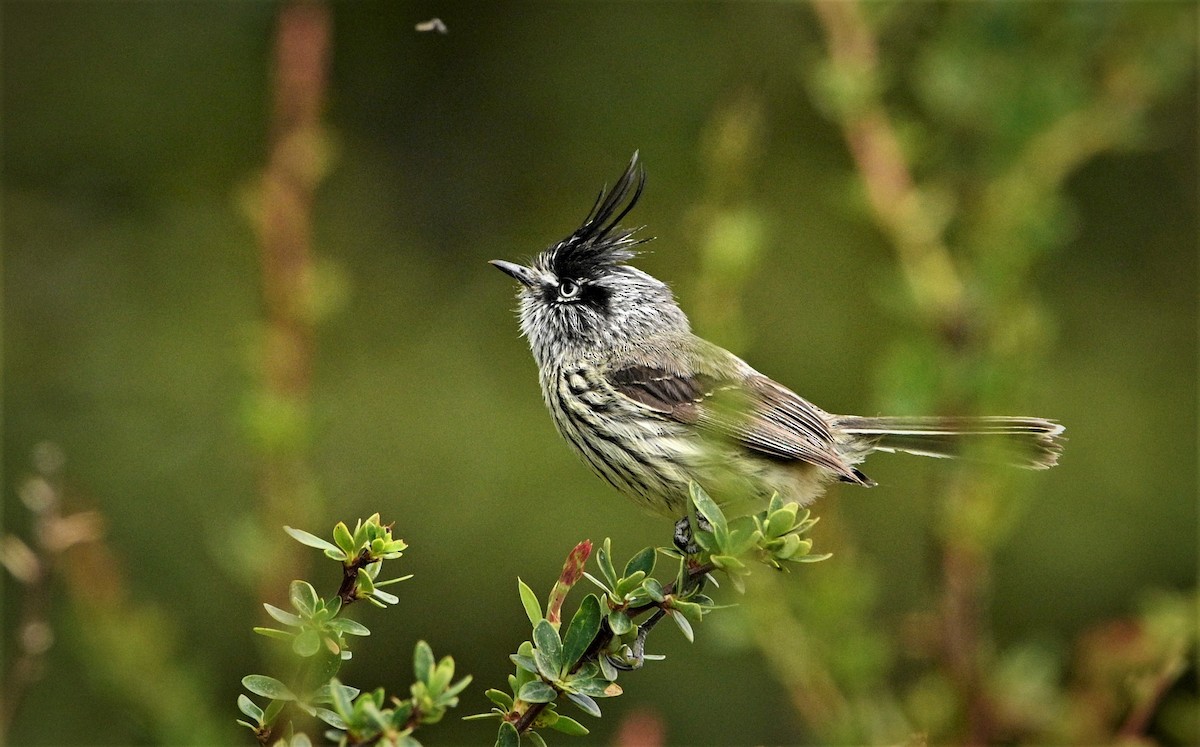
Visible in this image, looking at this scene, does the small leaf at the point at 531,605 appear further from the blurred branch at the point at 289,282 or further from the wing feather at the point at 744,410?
the wing feather at the point at 744,410

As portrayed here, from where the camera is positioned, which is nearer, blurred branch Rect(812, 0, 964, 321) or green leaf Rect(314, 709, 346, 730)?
green leaf Rect(314, 709, 346, 730)

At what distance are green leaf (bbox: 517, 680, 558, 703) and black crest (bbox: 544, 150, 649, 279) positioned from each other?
91.5 inches

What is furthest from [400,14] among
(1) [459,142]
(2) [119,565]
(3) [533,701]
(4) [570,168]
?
(3) [533,701]

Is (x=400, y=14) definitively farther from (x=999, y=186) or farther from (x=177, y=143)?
(x=999, y=186)

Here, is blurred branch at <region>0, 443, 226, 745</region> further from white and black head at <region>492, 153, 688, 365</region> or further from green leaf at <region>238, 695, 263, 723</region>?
white and black head at <region>492, 153, 688, 365</region>

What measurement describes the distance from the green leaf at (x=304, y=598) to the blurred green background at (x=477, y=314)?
410 centimetres

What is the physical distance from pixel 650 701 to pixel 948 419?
130 inches

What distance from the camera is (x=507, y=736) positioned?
1.78 meters

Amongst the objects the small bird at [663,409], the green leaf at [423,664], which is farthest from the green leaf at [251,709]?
the small bird at [663,409]

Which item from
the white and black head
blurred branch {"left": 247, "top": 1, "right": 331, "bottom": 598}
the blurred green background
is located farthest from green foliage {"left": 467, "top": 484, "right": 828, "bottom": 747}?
the blurred green background

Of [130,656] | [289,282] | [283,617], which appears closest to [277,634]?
[283,617]

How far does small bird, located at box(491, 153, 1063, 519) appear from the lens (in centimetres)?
378

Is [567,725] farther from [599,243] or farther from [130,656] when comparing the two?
[599,243]

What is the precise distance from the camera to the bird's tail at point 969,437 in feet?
10.7
